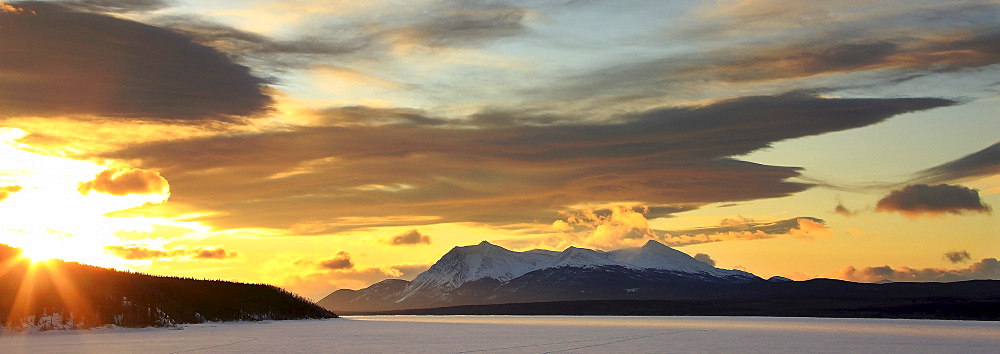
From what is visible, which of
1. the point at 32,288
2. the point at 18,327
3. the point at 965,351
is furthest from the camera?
the point at 32,288

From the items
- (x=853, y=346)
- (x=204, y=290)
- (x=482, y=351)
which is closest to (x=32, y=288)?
(x=204, y=290)

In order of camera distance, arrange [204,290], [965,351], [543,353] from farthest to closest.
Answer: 1. [204,290]
2. [965,351]
3. [543,353]

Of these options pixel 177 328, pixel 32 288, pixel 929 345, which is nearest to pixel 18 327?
pixel 32 288

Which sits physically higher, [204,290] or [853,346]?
[204,290]

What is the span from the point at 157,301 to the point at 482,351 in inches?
2037

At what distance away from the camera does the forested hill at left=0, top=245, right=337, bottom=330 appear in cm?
6844

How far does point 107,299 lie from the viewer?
250 feet

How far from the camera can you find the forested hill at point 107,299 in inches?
2694

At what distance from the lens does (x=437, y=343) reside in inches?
2143

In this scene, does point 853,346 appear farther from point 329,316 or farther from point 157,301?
point 329,316

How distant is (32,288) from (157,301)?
15120 mm

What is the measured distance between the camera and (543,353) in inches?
1795

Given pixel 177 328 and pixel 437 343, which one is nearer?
pixel 437 343

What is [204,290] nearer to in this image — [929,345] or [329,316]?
[329,316]
